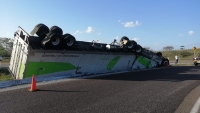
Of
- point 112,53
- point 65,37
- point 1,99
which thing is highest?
point 65,37

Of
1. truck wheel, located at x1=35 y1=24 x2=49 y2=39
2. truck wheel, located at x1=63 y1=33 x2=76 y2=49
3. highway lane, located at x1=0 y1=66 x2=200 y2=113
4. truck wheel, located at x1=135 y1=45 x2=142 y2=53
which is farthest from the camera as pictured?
truck wheel, located at x1=135 y1=45 x2=142 y2=53

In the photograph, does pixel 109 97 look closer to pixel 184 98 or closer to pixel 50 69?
pixel 184 98

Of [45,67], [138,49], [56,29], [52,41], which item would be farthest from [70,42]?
[138,49]

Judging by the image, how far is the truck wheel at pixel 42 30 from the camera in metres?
11.4

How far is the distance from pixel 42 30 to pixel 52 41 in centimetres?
112

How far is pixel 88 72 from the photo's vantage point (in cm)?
1352

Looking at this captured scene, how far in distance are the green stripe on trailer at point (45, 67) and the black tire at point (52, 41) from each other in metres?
0.89

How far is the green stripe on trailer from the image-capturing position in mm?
10344

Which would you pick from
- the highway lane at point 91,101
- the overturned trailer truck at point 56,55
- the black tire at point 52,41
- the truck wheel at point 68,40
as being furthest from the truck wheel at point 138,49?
the highway lane at point 91,101

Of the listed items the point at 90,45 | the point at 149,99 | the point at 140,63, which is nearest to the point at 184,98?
the point at 149,99

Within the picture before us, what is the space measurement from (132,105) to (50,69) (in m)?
6.46

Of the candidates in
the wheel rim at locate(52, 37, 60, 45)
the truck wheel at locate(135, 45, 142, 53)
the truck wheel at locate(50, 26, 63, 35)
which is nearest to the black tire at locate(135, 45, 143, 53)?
the truck wheel at locate(135, 45, 142, 53)

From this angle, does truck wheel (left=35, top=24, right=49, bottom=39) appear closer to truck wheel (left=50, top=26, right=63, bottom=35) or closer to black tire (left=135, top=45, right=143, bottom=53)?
truck wheel (left=50, top=26, right=63, bottom=35)

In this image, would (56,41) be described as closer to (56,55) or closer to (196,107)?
(56,55)
